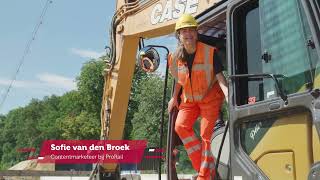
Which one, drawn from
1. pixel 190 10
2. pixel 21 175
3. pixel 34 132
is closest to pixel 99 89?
pixel 21 175

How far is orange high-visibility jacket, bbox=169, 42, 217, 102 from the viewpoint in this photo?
13.6 feet

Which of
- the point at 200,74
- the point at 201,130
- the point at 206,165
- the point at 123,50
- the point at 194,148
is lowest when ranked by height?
the point at 206,165

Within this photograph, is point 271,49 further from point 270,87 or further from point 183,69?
point 183,69

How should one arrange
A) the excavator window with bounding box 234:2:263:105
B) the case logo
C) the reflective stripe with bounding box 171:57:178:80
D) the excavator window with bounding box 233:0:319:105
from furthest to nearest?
the case logo → the reflective stripe with bounding box 171:57:178:80 → the excavator window with bounding box 234:2:263:105 → the excavator window with bounding box 233:0:319:105

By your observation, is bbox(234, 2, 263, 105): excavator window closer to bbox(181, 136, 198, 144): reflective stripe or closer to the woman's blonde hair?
the woman's blonde hair

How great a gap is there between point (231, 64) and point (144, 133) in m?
39.6

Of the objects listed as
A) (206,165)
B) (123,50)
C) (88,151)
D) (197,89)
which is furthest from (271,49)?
(88,151)

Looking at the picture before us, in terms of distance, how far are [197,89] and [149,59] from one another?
142 centimetres

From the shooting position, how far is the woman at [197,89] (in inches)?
161

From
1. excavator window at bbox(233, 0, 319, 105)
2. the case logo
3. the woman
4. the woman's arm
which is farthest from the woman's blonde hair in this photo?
the case logo

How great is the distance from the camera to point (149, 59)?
5.53m

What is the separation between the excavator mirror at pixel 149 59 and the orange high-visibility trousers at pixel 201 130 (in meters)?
1.12

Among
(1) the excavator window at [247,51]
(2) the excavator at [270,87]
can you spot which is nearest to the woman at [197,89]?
(2) the excavator at [270,87]

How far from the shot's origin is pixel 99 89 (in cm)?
5509
